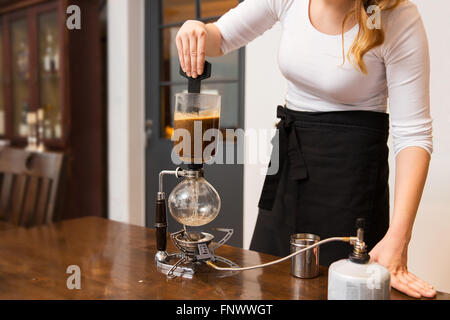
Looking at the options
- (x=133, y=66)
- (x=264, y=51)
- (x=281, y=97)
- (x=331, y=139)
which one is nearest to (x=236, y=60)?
(x=264, y=51)

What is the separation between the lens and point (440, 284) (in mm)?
1683

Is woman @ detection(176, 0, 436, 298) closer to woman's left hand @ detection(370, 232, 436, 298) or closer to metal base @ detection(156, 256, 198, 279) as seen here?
woman's left hand @ detection(370, 232, 436, 298)

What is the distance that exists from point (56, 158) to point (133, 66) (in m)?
1.40

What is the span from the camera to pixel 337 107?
1.08m

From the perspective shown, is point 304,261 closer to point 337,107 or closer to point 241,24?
point 337,107

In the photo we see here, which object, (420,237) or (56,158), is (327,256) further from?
(56,158)

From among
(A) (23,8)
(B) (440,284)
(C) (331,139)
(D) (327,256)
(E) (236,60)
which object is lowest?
(B) (440,284)

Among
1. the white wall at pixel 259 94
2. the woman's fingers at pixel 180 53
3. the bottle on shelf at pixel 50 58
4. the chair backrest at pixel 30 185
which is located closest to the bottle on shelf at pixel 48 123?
the bottle on shelf at pixel 50 58

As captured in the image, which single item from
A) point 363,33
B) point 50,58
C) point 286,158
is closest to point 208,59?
point 50,58

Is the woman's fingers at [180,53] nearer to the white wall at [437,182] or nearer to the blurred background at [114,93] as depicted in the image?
the white wall at [437,182]

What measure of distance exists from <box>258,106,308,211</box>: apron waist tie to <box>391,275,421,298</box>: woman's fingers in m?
0.37

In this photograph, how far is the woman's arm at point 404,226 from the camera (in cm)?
78

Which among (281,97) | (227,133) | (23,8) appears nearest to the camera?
Answer: (281,97)

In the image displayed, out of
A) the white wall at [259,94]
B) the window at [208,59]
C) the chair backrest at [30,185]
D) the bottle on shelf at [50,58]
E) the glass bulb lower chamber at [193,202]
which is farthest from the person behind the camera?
the bottle on shelf at [50,58]
